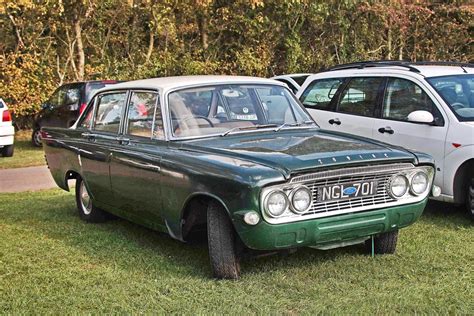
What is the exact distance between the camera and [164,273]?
215 inches

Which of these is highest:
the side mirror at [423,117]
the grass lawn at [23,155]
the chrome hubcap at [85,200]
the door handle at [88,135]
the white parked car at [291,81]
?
the white parked car at [291,81]

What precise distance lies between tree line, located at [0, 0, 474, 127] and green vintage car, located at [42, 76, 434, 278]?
10464mm

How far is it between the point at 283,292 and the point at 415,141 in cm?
324

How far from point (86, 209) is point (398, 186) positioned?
3.87 meters

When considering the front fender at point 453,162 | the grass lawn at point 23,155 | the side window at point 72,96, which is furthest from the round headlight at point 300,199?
the side window at point 72,96

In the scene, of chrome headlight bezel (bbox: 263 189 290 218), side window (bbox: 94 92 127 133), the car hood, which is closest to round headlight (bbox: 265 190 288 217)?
chrome headlight bezel (bbox: 263 189 290 218)

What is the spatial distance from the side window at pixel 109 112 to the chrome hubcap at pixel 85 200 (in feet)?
2.66

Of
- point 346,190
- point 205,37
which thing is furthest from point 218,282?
point 205,37

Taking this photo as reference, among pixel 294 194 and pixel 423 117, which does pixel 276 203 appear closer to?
pixel 294 194

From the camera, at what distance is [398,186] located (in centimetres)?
532

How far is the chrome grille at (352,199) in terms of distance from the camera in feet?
16.2

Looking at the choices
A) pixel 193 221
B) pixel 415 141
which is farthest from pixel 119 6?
pixel 193 221

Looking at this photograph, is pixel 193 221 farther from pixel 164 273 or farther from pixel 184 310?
pixel 184 310

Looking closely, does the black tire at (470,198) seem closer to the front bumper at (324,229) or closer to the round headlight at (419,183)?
the round headlight at (419,183)
